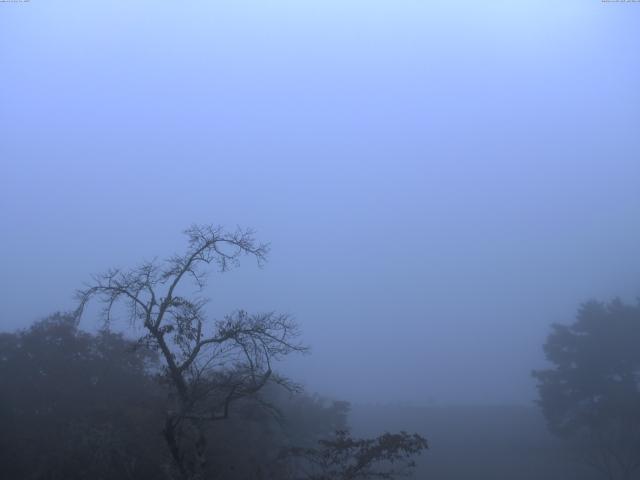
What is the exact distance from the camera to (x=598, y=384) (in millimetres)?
39906

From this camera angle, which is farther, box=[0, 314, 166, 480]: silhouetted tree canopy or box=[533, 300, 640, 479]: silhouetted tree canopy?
box=[533, 300, 640, 479]: silhouetted tree canopy

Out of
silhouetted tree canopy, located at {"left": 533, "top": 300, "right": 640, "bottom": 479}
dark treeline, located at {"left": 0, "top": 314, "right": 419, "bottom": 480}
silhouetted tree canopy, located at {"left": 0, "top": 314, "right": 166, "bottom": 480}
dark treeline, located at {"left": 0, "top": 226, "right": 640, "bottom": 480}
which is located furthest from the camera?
silhouetted tree canopy, located at {"left": 533, "top": 300, "right": 640, "bottom": 479}

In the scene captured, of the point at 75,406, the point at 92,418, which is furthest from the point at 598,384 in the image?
the point at 75,406

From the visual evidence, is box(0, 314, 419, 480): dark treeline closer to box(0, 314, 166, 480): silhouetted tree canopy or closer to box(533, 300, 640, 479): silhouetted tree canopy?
box(0, 314, 166, 480): silhouetted tree canopy

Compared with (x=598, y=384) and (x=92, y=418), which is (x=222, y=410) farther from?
(x=598, y=384)

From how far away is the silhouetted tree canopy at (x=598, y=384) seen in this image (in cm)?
3694

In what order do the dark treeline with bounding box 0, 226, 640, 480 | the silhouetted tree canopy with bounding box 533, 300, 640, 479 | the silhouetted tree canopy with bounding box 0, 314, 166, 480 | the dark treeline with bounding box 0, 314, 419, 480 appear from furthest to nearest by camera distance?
the silhouetted tree canopy with bounding box 533, 300, 640, 479
the silhouetted tree canopy with bounding box 0, 314, 166, 480
the dark treeline with bounding box 0, 314, 419, 480
the dark treeline with bounding box 0, 226, 640, 480

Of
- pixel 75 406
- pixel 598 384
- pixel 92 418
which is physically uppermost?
pixel 598 384

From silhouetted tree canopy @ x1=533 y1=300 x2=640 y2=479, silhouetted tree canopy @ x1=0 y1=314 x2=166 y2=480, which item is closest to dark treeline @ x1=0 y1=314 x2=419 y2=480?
silhouetted tree canopy @ x1=0 y1=314 x2=166 y2=480

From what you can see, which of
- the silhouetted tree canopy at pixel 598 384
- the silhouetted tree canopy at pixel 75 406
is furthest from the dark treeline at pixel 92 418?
the silhouetted tree canopy at pixel 598 384

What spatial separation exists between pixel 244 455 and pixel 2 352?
14.6m

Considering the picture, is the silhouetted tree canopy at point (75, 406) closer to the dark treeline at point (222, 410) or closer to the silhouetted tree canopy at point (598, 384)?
the dark treeline at point (222, 410)

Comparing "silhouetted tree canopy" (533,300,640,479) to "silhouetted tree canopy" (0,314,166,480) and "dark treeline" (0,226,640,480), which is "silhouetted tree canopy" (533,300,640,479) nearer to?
"dark treeline" (0,226,640,480)

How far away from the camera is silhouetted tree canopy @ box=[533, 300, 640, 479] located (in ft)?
121
